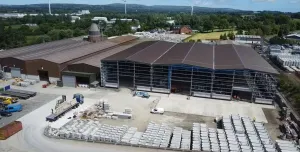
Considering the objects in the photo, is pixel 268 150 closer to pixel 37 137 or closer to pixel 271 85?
pixel 271 85

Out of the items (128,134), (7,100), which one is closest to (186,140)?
(128,134)

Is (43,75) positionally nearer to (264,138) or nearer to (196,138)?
(196,138)

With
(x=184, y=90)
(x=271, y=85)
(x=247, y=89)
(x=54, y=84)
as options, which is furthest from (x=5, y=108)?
(x=271, y=85)

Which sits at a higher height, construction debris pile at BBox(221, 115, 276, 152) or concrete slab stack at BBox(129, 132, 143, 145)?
construction debris pile at BBox(221, 115, 276, 152)

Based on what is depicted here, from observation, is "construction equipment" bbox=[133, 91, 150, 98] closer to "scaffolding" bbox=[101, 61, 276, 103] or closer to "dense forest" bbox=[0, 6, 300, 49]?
"scaffolding" bbox=[101, 61, 276, 103]

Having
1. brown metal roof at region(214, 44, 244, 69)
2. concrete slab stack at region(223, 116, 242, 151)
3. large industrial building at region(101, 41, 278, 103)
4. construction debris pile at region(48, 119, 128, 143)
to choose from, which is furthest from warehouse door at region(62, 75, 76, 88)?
concrete slab stack at region(223, 116, 242, 151)

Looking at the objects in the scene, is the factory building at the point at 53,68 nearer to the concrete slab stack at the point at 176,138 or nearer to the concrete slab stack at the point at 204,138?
the concrete slab stack at the point at 176,138

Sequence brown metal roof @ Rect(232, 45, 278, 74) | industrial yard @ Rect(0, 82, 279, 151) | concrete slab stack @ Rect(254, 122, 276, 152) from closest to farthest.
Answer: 1. concrete slab stack @ Rect(254, 122, 276, 152)
2. industrial yard @ Rect(0, 82, 279, 151)
3. brown metal roof @ Rect(232, 45, 278, 74)
